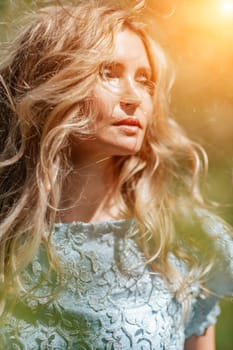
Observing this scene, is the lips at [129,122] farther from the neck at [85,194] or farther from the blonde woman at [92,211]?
the neck at [85,194]

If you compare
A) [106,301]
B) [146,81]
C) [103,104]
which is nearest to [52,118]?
[103,104]

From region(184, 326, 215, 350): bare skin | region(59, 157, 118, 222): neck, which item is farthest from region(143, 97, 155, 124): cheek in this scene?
region(184, 326, 215, 350): bare skin

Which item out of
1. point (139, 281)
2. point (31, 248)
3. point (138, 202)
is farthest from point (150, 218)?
point (31, 248)

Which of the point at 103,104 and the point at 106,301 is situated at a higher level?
the point at 103,104

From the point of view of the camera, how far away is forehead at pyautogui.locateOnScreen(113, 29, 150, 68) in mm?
1416

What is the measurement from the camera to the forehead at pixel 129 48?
142 centimetres

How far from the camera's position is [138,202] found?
5.13ft

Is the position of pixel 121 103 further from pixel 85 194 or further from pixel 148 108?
pixel 85 194

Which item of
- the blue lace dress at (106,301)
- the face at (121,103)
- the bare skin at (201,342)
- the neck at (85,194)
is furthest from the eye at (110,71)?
the bare skin at (201,342)

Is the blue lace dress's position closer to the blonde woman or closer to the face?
the blonde woman

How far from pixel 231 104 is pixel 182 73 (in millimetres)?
135

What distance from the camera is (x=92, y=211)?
1.52m

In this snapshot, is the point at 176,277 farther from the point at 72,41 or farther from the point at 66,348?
the point at 72,41

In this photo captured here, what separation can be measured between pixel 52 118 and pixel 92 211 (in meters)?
0.23
